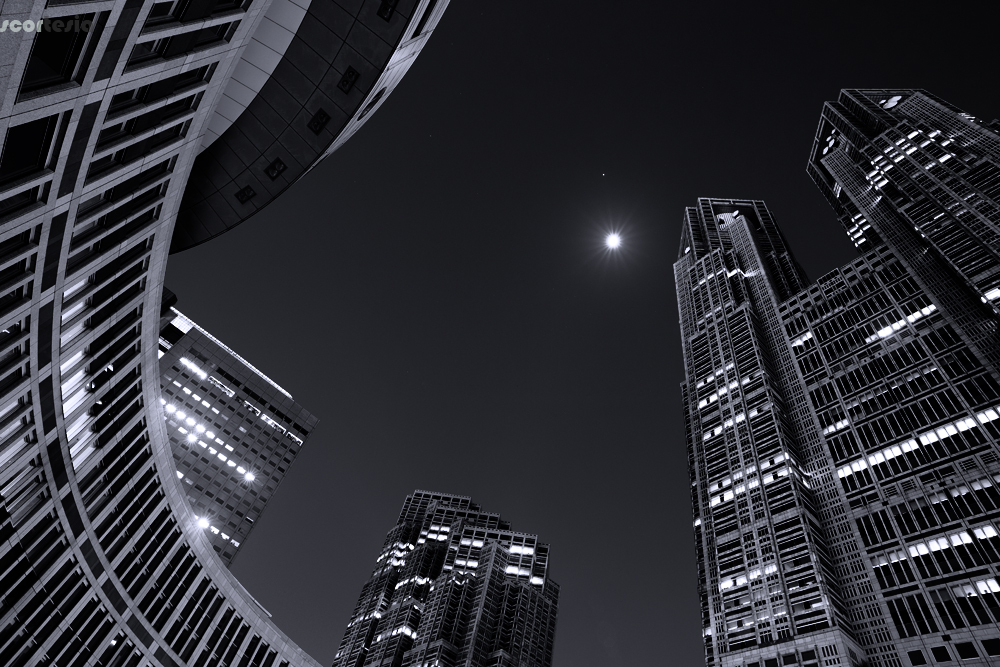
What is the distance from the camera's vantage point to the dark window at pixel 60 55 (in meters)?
18.9

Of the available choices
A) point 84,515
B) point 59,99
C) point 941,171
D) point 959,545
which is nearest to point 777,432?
point 959,545

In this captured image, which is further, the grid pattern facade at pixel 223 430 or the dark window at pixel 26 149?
the grid pattern facade at pixel 223 430

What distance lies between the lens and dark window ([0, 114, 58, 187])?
20594 mm

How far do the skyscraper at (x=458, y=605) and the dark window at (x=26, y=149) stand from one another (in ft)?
402

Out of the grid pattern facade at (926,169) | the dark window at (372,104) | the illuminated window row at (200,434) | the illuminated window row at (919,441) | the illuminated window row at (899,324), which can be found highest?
the grid pattern facade at (926,169)

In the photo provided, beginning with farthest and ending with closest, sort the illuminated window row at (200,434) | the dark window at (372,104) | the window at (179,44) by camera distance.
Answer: the illuminated window row at (200,434)
the dark window at (372,104)
the window at (179,44)

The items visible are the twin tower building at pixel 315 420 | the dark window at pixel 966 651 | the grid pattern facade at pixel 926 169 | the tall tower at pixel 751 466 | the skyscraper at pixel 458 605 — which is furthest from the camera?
the skyscraper at pixel 458 605

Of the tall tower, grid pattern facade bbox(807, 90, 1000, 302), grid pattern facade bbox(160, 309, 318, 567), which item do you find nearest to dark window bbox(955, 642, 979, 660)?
the tall tower

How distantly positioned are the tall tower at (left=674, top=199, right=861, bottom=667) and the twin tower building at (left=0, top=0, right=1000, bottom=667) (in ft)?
1.47

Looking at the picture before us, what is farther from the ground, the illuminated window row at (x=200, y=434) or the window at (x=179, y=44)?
the illuminated window row at (x=200, y=434)

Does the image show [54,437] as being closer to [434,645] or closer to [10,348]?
[10,348]

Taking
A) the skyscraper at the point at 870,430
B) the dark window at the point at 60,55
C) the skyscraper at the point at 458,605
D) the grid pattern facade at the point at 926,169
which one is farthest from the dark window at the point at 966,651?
the dark window at the point at 60,55

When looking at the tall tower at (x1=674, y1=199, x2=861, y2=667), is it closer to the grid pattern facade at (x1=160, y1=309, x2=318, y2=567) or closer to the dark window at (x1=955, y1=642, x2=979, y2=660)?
the dark window at (x1=955, y1=642, x2=979, y2=660)

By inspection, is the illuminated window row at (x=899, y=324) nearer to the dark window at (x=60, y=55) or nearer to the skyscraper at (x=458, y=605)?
the skyscraper at (x=458, y=605)
